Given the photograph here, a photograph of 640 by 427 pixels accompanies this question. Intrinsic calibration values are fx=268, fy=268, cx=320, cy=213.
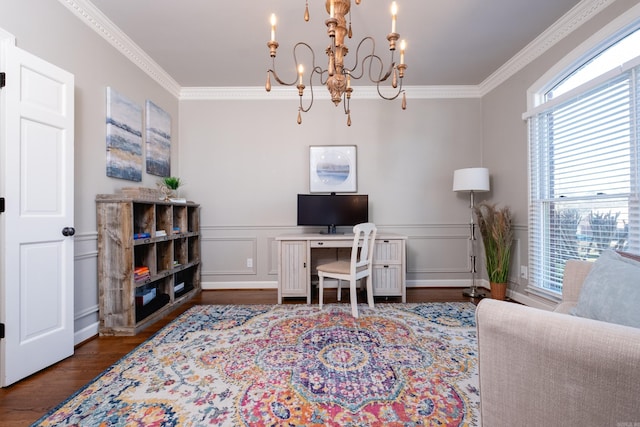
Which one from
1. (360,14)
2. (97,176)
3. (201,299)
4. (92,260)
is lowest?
(201,299)

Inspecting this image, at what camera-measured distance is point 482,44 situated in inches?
103

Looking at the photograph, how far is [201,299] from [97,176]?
5.42 feet

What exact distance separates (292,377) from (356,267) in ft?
Answer: 4.02

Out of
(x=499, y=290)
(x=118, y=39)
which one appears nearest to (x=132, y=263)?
(x=118, y=39)

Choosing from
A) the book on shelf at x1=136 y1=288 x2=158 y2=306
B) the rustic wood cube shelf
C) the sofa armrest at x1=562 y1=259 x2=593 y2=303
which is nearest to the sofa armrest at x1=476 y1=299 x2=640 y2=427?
the sofa armrest at x1=562 y1=259 x2=593 y2=303

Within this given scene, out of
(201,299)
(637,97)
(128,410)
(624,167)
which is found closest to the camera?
(128,410)

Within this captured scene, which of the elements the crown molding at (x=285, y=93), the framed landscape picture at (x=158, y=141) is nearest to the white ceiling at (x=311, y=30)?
the crown molding at (x=285, y=93)

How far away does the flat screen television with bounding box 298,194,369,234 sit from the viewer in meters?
3.29

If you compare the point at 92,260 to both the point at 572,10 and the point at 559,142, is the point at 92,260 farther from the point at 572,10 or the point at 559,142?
the point at 572,10

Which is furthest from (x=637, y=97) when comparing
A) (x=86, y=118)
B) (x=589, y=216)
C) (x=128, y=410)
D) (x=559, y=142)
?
(x=86, y=118)

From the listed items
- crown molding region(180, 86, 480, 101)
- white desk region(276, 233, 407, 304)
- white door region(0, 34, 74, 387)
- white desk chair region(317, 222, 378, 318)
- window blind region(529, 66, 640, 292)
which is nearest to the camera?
white door region(0, 34, 74, 387)

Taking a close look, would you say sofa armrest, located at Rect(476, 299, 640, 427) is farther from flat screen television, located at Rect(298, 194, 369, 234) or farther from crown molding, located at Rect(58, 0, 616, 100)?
crown molding, located at Rect(58, 0, 616, 100)

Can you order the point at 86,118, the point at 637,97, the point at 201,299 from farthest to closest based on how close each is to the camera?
the point at 201,299, the point at 86,118, the point at 637,97

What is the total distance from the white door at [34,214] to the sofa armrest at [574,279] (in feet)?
9.99
